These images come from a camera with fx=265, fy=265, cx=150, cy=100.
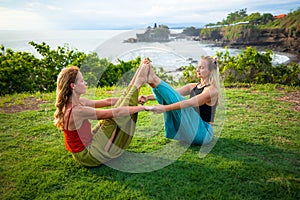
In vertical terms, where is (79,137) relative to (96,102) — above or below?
below

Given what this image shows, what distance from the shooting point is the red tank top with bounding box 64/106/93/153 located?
2912mm

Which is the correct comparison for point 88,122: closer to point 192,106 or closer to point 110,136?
point 110,136

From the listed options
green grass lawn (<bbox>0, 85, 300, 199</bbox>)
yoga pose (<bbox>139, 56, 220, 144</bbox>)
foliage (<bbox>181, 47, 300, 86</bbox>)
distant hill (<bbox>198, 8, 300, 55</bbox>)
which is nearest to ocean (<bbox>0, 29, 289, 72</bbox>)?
yoga pose (<bbox>139, 56, 220, 144</bbox>)

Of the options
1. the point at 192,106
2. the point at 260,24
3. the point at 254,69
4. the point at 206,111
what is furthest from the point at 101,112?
the point at 260,24

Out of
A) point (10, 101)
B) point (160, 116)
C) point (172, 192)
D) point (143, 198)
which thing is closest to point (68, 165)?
point (143, 198)

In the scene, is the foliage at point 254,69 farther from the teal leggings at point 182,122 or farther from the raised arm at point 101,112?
the raised arm at point 101,112

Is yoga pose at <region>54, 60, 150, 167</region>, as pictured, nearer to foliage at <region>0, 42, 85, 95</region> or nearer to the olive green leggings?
the olive green leggings

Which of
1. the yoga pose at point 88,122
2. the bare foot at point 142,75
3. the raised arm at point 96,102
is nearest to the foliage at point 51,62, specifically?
the raised arm at point 96,102

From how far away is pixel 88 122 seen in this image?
2984 mm

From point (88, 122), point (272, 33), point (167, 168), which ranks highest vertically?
point (272, 33)

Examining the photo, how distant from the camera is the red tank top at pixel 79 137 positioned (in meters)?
2.91

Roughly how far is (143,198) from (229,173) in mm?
1040

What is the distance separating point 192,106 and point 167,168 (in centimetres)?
84

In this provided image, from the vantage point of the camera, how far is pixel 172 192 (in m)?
2.69
